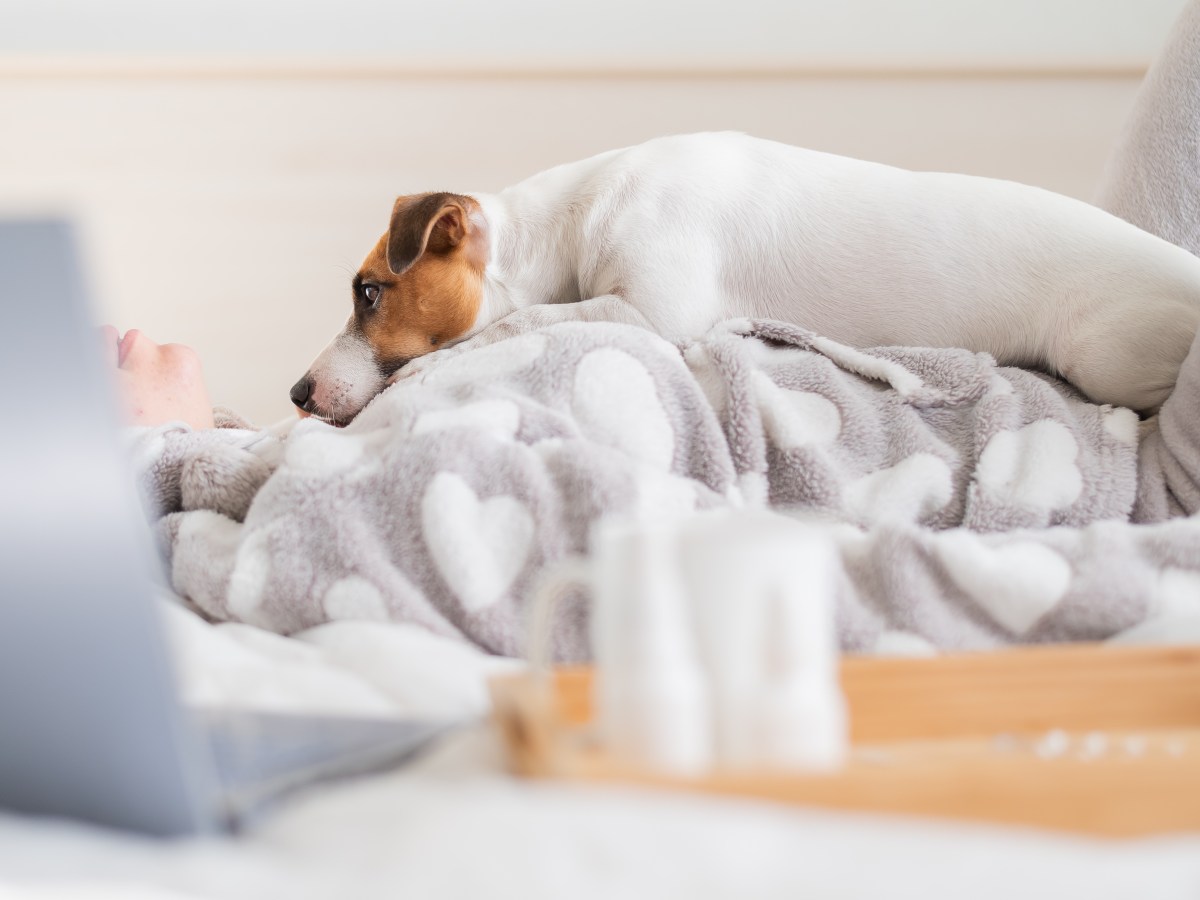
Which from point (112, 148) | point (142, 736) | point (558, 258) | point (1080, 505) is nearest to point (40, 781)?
point (142, 736)

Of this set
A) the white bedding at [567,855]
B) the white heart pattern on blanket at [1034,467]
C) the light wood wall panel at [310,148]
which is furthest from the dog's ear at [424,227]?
the white bedding at [567,855]

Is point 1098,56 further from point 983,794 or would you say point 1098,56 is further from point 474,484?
point 983,794

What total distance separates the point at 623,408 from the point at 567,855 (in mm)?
723

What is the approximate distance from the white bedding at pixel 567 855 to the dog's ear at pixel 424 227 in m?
1.22

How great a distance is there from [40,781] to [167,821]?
0.07 meters

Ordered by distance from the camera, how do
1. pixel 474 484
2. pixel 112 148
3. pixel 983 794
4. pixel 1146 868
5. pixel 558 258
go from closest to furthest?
pixel 1146 868
pixel 983 794
pixel 474 484
pixel 558 258
pixel 112 148

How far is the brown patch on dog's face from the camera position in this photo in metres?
1.82

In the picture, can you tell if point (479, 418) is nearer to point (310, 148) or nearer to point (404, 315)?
point (404, 315)

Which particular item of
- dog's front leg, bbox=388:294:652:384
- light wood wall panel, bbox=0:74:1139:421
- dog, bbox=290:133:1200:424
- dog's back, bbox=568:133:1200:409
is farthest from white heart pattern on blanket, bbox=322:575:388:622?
light wood wall panel, bbox=0:74:1139:421

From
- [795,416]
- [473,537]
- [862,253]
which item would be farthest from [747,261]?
[473,537]

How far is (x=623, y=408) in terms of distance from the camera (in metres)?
1.15

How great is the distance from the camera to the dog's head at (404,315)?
1.81m

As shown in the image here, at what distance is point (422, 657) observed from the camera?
833mm

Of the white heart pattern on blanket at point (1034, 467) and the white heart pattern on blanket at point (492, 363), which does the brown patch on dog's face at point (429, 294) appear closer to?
the white heart pattern on blanket at point (492, 363)
